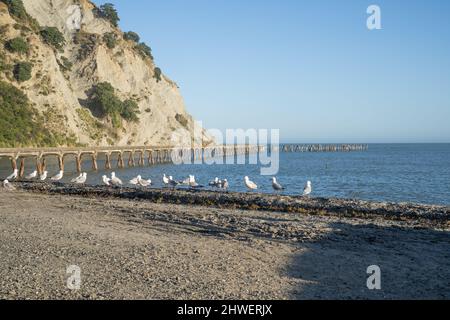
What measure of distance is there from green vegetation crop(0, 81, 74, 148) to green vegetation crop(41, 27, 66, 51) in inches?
764

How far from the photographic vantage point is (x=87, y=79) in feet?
264

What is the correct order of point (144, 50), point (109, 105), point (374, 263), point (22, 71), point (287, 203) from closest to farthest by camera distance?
point (374, 263)
point (287, 203)
point (22, 71)
point (109, 105)
point (144, 50)

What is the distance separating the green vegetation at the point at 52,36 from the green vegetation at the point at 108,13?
21859mm

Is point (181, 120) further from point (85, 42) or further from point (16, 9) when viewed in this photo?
point (16, 9)

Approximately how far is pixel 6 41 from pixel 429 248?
2476 inches

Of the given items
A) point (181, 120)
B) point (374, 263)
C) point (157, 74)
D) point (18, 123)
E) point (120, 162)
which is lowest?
point (120, 162)

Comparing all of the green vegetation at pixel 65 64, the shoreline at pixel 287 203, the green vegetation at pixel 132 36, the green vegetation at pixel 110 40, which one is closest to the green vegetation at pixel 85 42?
the green vegetation at pixel 65 64

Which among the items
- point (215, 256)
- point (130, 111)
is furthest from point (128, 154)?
point (215, 256)

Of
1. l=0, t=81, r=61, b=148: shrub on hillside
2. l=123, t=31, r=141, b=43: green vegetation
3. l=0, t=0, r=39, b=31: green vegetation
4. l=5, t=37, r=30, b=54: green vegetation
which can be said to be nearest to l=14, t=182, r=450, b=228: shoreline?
l=0, t=81, r=61, b=148: shrub on hillside

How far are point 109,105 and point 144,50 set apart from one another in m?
32.6

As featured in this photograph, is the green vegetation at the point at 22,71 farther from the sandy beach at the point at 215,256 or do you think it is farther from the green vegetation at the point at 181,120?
the sandy beach at the point at 215,256

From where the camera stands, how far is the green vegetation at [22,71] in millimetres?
60500

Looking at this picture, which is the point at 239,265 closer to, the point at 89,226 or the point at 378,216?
the point at 89,226
